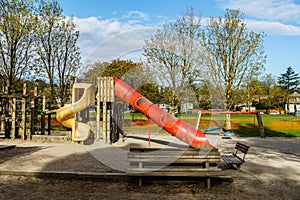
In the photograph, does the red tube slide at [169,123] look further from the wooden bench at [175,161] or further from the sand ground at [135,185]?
the wooden bench at [175,161]

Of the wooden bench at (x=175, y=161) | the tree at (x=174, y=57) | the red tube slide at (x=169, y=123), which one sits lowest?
the wooden bench at (x=175, y=161)

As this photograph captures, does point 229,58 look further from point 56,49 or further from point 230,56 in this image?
point 56,49

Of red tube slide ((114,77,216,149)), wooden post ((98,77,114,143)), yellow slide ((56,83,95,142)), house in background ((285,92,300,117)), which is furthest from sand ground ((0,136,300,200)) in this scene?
house in background ((285,92,300,117))

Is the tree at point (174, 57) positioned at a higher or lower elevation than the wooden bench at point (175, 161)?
higher

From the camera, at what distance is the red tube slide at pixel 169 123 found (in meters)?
8.58

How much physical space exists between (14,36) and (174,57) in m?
12.0

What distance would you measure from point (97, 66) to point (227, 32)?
18.7 m

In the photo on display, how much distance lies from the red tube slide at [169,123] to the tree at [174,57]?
11219 millimetres

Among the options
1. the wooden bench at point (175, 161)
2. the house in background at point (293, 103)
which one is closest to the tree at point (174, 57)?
the wooden bench at point (175, 161)

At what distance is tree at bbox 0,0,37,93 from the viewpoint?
765 inches

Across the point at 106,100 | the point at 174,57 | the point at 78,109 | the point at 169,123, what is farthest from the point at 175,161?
the point at 174,57

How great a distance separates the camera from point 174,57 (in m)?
22.5

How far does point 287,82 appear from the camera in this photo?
94625mm

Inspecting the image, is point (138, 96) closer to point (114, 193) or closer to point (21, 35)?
point (114, 193)
